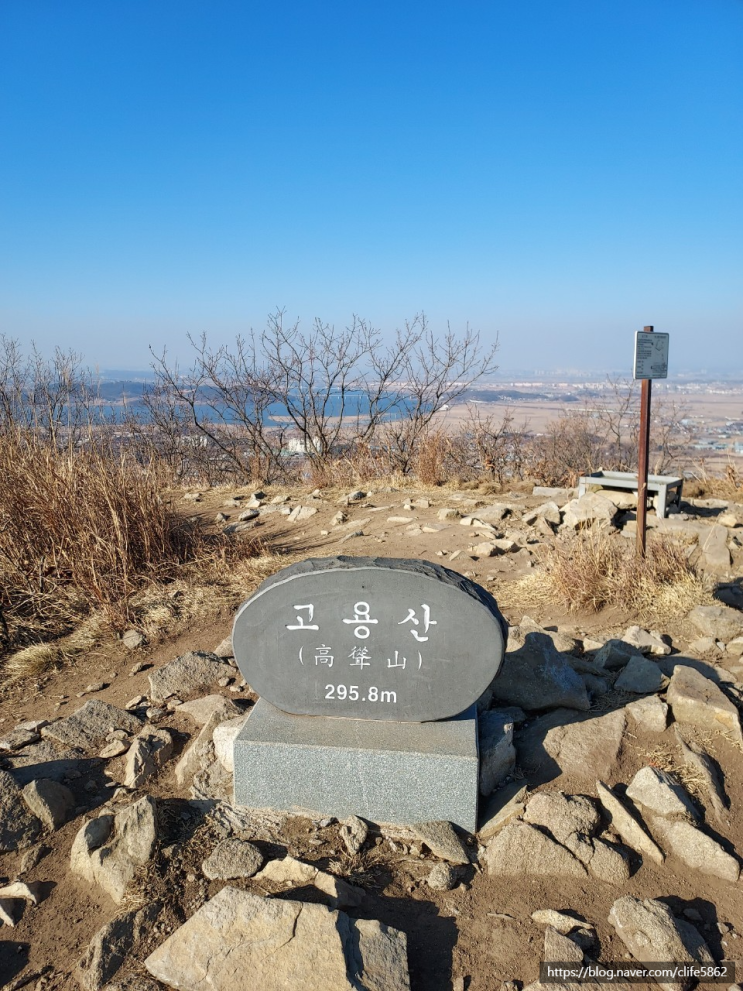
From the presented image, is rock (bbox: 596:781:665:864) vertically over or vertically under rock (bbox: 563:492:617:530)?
under

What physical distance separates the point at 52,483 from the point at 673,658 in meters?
4.74

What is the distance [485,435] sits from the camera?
38.4ft

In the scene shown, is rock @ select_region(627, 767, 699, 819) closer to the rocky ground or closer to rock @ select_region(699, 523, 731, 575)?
the rocky ground

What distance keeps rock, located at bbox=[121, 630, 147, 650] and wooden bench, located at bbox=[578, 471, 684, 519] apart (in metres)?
4.92

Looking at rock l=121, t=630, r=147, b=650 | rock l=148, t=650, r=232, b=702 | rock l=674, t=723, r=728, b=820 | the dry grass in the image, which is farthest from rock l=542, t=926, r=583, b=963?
rock l=121, t=630, r=147, b=650

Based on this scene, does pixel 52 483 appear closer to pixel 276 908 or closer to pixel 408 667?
pixel 408 667

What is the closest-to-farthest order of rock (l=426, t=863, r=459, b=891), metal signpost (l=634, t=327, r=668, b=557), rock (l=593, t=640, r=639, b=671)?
rock (l=426, t=863, r=459, b=891) → rock (l=593, t=640, r=639, b=671) → metal signpost (l=634, t=327, r=668, b=557)

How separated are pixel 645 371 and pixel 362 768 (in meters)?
4.01

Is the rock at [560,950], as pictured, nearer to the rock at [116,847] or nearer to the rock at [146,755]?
the rock at [116,847]

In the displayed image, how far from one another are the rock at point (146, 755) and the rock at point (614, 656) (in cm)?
242

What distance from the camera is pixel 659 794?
9.12 ft

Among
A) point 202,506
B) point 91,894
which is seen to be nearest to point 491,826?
point 91,894

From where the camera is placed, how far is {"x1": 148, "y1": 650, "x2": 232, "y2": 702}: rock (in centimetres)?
395

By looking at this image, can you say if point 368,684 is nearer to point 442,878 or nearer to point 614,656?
point 442,878
